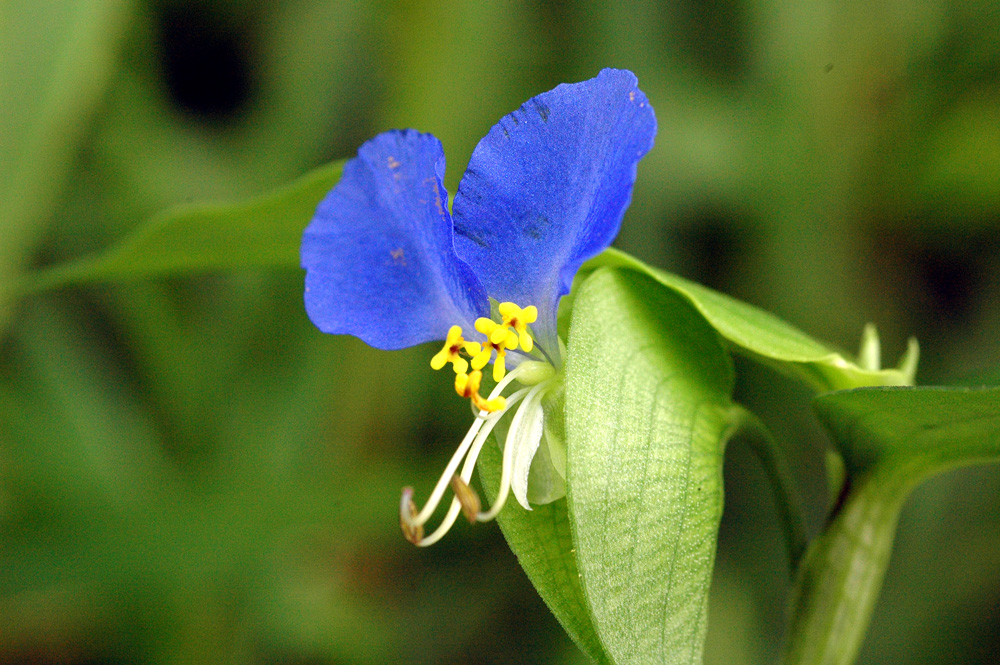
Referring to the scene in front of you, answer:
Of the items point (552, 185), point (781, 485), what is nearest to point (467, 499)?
point (552, 185)

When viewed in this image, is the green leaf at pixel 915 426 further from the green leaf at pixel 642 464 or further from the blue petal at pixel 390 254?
the blue petal at pixel 390 254

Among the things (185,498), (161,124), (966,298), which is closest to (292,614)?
(185,498)

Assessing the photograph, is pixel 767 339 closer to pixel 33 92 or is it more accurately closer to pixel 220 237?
pixel 220 237

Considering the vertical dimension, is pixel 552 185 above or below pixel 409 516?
above

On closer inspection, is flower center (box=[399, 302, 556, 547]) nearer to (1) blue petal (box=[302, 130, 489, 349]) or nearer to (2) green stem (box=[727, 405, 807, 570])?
(1) blue petal (box=[302, 130, 489, 349])

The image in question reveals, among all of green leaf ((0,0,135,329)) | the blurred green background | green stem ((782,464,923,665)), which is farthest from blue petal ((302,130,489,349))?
the blurred green background
